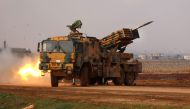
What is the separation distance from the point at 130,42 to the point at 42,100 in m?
16.5

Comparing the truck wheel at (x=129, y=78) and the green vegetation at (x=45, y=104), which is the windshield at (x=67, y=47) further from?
the truck wheel at (x=129, y=78)

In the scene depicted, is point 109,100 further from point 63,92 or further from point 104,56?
point 104,56

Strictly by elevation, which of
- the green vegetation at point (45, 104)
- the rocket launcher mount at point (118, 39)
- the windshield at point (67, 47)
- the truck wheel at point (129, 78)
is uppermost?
the rocket launcher mount at point (118, 39)

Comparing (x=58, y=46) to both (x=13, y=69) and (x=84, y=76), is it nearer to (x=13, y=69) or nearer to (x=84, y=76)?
(x=84, y=76)

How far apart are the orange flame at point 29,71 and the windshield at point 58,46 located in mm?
8524

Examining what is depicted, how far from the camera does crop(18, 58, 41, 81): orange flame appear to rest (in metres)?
42.9

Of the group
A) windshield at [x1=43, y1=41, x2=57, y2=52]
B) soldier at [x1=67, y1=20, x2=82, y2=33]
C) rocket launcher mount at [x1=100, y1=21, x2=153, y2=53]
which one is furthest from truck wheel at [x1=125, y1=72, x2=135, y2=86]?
windshield at [x1=43, y1=41, x2=57, y2=52]

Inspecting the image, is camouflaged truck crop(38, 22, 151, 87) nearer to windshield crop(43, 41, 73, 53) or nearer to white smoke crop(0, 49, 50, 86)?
windshield crop(43, 41, 73, 53)

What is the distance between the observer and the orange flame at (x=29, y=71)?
42.9 m

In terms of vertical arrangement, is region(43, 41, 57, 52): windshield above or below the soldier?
below

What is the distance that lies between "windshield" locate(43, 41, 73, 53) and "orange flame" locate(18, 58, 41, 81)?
8524 millimetres

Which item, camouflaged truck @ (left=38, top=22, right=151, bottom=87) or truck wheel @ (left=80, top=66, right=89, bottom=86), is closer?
camouflaged truck @ (left=38, top=22, right=151, bottom=87)

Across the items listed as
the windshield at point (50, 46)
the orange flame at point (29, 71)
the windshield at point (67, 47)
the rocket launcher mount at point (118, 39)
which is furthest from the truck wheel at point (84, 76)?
the orange flame at point (29, 71)

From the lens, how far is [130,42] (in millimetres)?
40125
